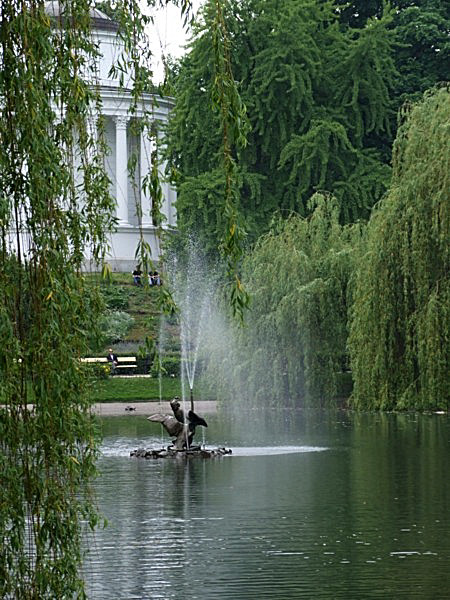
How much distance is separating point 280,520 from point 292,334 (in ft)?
65.6

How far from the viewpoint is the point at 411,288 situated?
105 ft

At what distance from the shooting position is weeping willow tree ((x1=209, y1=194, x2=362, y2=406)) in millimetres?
36750

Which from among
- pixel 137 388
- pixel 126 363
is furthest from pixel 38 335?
pixel 126 363

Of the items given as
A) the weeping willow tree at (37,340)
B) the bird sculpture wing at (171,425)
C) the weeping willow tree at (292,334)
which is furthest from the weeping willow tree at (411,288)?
the weeping willow tree at (37,340)

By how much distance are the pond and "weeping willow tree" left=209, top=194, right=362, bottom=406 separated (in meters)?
8.49

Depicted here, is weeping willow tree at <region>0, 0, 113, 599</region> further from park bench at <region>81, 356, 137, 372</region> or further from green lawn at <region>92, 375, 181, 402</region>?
park bench at <region>81, 356, 137, 372</region>

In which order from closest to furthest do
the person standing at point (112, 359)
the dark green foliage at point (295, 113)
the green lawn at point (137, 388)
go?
the green lawn at point (137, 388) → the person standing at point (112, 359) → the dark green foliage at point (295, 113)

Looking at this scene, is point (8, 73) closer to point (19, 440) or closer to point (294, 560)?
point (19, 440)

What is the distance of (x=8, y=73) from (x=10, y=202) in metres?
0.76

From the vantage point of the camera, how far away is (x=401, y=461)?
23094mm

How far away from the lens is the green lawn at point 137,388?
129 feet

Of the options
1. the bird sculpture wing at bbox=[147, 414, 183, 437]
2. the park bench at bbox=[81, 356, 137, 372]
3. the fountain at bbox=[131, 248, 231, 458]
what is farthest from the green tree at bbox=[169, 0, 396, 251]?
the bird sculpture wing at bbox=[147, 414, 183, 437]

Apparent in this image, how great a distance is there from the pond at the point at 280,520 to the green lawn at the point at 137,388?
11.1 metres

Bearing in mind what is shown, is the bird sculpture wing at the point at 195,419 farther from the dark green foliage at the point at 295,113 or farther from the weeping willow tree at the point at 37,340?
the dark green foliage at the point at 295,113
